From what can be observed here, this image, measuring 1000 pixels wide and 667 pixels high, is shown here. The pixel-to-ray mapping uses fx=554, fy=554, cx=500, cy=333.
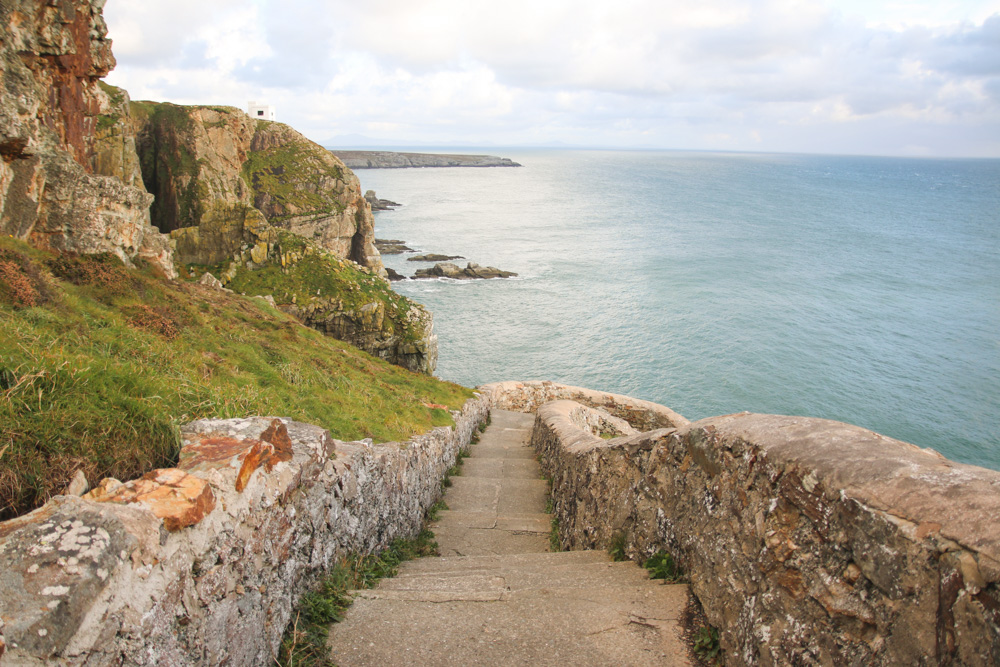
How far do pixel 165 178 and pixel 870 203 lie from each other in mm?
166479

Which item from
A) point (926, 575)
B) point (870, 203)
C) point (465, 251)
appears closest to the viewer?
point (926, 575)

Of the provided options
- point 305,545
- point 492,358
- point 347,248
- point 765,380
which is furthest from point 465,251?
point 305,545

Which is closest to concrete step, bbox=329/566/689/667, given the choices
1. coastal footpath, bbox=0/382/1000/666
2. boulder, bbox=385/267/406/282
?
coastal footpath, bbox=0/382/1000/666

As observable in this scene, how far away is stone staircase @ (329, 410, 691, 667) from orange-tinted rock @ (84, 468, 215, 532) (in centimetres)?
201

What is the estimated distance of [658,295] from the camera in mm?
67750

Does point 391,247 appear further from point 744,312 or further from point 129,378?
point 129,378

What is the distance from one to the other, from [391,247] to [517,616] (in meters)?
85.0

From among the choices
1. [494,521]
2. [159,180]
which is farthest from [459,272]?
[494,521]

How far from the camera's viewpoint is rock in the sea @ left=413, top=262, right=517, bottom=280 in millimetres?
73188

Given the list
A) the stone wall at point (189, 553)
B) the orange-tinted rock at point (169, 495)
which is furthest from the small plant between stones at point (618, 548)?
the orange-tinted rock at point (169, 495)

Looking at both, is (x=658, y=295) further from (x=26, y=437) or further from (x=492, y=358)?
(x=26, y=437)

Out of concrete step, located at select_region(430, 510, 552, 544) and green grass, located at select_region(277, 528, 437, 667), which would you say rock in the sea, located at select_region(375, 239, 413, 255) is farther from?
green grass, located at select_region(277, 528, 437, 667)

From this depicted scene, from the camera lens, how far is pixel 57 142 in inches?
597

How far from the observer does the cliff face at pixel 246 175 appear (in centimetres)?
5006
